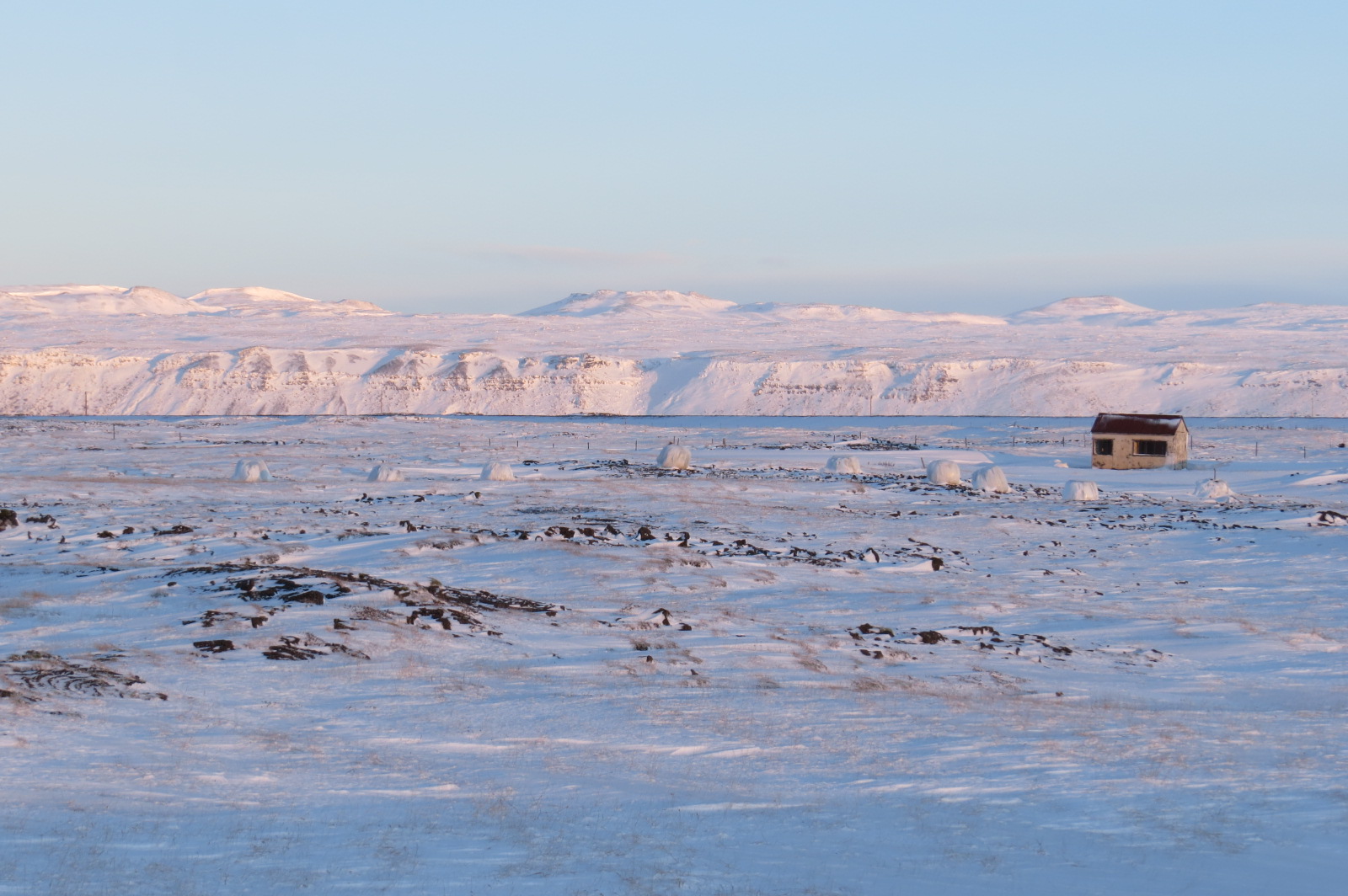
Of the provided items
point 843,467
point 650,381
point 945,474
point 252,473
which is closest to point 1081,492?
point 945,474

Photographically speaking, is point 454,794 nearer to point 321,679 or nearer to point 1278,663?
point 321,679

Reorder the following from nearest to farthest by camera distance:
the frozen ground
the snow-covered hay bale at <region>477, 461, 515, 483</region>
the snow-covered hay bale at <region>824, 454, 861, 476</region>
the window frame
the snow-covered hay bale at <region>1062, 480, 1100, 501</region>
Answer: the frozen ground
the snow-covered hay bale at <region>1062, 480, 1100, 501</region>
the snow-covered hay bale at <region>477, 461, 515, 483</region>
the snow-covered hay bale at <region>824, 454, 861, 476</region>
the window frame

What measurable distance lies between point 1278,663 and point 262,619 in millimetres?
14439

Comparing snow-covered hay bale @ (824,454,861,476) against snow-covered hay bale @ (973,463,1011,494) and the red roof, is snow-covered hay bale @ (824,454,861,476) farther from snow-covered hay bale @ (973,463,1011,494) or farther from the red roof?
the red roof

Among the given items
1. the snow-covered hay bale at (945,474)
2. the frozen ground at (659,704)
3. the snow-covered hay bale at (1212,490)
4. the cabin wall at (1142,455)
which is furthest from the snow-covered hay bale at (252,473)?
the cabin wall at (1142,455)

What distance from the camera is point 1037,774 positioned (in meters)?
11.9

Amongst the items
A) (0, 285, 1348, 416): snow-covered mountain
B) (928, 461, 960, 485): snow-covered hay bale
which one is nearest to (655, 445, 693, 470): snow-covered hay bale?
(928, 461, 960, 485): snow-covered hay bale

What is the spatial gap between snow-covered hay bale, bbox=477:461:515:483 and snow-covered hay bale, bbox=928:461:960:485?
16.5 metres

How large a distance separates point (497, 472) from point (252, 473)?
8560 millimetres

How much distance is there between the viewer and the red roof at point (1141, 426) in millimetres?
56938

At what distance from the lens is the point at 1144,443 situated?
57.2 m

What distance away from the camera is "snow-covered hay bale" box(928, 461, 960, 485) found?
48.3 meters

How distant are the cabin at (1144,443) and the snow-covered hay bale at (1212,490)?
36.9 feet

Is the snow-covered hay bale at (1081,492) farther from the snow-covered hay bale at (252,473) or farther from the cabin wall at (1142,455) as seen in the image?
the snow-covered hay bale at (252,473)
